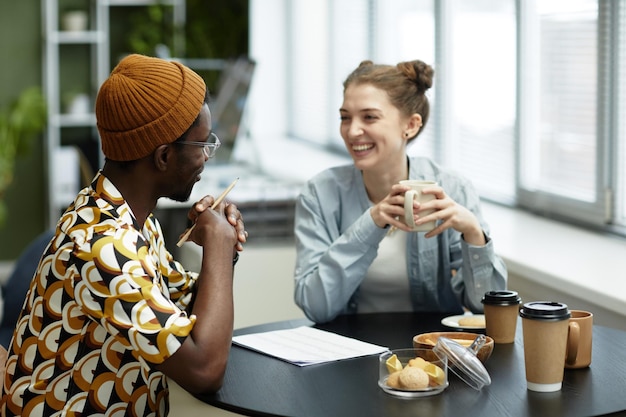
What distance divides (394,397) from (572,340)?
1.18ft

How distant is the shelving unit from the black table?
4.77 m

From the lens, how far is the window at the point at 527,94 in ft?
9.96

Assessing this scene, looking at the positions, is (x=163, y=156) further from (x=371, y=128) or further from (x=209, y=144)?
(x=371, y=128)

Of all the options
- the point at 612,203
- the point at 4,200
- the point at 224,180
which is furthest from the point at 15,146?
the point at 612,203

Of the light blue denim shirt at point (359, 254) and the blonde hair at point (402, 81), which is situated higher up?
the blonde hair at point (402, 81)

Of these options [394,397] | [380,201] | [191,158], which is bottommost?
[394,397]

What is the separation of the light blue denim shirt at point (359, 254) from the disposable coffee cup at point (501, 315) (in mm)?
305

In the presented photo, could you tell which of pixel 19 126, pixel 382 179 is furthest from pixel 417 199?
pixel 19 126

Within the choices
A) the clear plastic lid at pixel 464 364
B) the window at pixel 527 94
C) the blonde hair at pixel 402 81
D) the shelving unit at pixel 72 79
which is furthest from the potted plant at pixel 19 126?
the clear plastic lid at pixel 464 364

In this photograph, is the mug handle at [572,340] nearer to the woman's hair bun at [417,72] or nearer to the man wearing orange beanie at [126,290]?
the man wearing orange beanie at [126,290]

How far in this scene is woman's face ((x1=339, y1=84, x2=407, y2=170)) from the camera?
2438 millimetres

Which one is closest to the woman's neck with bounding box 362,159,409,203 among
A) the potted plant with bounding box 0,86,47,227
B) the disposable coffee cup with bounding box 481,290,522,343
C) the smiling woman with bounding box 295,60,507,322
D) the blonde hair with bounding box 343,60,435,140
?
the smiling woman with bounding box 295,60,507,322

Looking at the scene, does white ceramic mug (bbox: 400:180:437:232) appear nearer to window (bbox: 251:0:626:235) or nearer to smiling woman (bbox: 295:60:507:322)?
smiling woman (bbox: 295:60:507:322)

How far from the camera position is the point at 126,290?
1.54m
